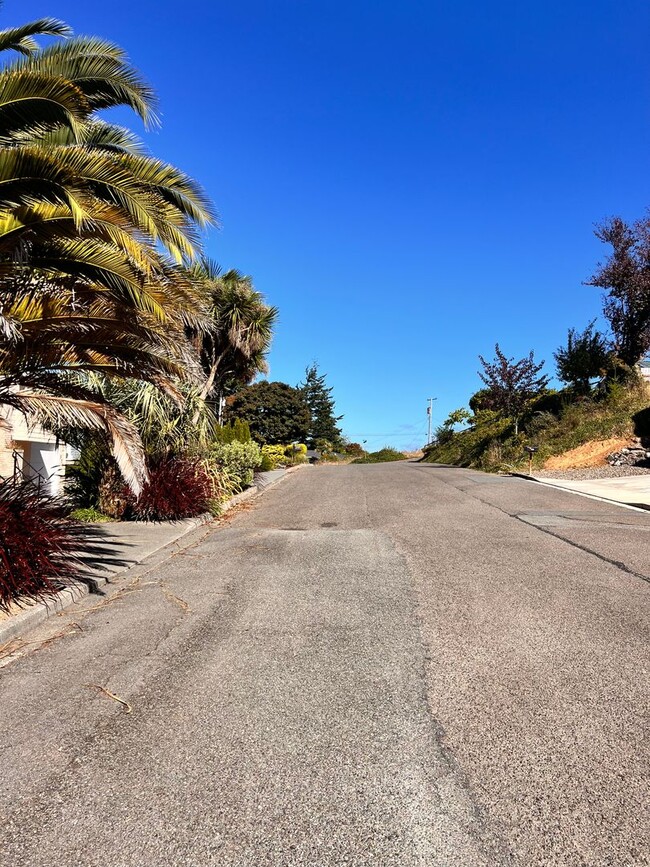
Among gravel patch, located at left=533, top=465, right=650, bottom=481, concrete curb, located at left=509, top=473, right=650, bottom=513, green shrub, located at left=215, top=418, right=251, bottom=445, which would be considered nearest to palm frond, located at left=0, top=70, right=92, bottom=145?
green shrub, located at left=215, top=418, right=251, bottom=445

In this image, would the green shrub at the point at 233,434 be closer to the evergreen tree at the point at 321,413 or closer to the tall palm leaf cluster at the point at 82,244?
the tall palm leaf cluster at the point at 82,244

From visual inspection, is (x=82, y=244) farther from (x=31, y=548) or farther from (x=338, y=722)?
(x=338, y=722)

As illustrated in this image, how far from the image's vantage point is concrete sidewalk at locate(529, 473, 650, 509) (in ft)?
46.6

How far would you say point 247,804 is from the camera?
263 centimetres

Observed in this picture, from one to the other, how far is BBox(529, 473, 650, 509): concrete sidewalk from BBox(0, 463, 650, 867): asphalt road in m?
7.99

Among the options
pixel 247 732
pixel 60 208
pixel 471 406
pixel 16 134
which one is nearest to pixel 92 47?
pixel 16 134

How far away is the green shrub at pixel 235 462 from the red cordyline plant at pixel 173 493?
6.68 ft

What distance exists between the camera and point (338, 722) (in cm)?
338

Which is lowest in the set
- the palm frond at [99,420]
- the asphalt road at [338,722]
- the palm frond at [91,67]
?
the asphalt road at [338,722]

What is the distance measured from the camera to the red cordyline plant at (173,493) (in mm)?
11297

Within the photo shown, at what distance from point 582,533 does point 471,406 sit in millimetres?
40949

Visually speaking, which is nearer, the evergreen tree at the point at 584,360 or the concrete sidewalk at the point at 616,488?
the concrete sidewalk at the point at 616,488

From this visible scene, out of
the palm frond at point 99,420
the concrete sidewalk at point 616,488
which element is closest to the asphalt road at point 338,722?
the palm frond at point 99,420

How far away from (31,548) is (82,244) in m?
3.07
